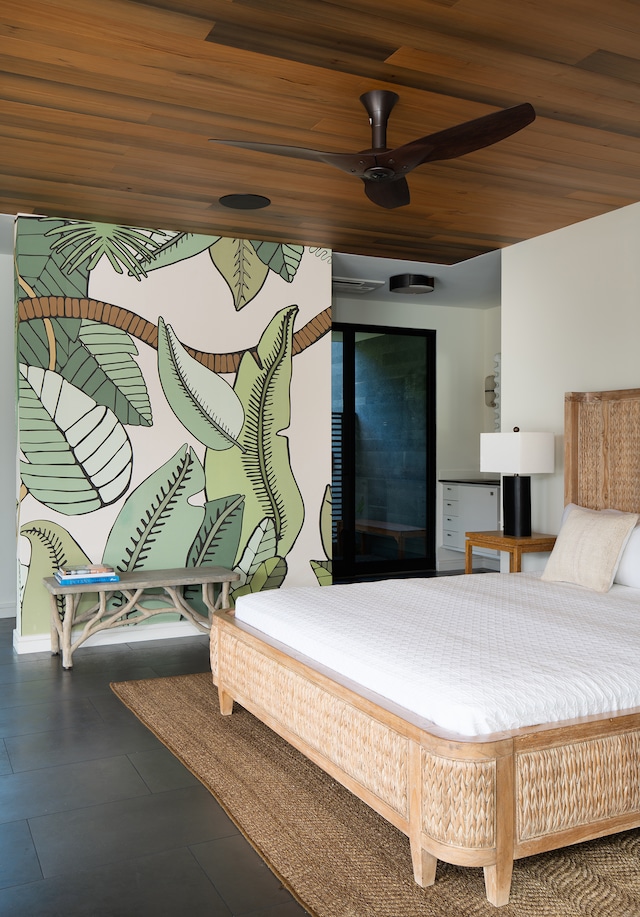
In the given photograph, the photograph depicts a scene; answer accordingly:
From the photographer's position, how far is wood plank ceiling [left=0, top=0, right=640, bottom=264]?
253 cm

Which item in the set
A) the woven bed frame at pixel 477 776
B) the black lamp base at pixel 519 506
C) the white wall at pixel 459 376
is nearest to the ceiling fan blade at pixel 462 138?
the woven bed frame at pixel 477 776

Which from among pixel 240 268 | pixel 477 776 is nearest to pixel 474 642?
pixel 477 776

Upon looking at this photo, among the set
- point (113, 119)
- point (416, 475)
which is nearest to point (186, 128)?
point (113, 119)

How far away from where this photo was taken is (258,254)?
17.3 feet

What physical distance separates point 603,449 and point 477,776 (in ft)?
9.75

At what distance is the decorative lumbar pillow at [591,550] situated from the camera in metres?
3.78

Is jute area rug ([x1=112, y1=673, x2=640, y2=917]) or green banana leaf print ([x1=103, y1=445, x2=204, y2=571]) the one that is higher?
green banana leaf print ([x1=103, y1=445, x2=204, y2=571])

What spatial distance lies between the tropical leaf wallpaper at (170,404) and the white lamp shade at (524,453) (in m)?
1.20

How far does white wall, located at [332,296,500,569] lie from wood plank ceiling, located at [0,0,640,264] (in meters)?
2.97

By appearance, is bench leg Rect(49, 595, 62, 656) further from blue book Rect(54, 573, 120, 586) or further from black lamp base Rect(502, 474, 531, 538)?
black lamp base Rect(502, 474, 531, 538)

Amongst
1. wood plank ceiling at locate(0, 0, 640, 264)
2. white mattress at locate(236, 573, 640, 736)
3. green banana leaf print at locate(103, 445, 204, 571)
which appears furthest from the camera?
green banana leaf print at locate(103, 445, 204, 571)

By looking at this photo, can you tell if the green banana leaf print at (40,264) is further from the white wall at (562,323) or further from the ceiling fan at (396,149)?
the white wall at (562,323)

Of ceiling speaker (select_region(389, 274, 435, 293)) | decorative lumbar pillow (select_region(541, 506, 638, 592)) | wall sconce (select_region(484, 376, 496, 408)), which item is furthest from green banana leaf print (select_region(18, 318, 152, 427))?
wall sconce (select_region(484, 376, 496, 408))

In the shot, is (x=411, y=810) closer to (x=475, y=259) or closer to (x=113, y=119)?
(x=113, y=119)
